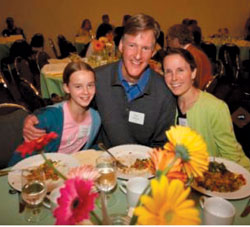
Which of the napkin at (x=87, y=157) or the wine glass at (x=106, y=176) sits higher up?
the wine glass at (x=106, y=176)

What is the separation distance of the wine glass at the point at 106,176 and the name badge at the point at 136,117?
0.77 meters

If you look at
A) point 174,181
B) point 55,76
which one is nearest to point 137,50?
point 174,181

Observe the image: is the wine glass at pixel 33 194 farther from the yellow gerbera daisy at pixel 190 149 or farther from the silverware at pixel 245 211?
the silverware at pixel 245 211

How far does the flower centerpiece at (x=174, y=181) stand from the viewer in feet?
1.99

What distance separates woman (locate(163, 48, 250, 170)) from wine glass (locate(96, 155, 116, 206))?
89 centimetres

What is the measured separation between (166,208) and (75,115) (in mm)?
1595

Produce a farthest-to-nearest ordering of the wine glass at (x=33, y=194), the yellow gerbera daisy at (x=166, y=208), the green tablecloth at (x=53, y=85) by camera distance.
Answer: the green tablecloth at (x=53, y=85) → the wine glass at (x=33, y=194) → the yellow gerbera daisy at (x=166, y=208)

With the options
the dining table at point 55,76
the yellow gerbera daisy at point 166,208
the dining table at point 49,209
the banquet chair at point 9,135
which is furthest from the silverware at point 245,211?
the dining table at point 55,76

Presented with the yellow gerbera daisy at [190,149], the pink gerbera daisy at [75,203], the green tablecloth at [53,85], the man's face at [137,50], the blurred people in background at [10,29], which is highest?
the blurred people in background at [10,29]

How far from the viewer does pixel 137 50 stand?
6.43 feet

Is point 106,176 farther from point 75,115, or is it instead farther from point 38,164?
point 75,115

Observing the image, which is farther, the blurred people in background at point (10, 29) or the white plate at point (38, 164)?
the blurred people in background at point (10, 29)

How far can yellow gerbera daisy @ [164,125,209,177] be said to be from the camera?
0.74 meters

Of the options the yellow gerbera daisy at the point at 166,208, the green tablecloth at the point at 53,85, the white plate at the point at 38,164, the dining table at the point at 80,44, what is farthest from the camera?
the dining table at the point at 80,44
